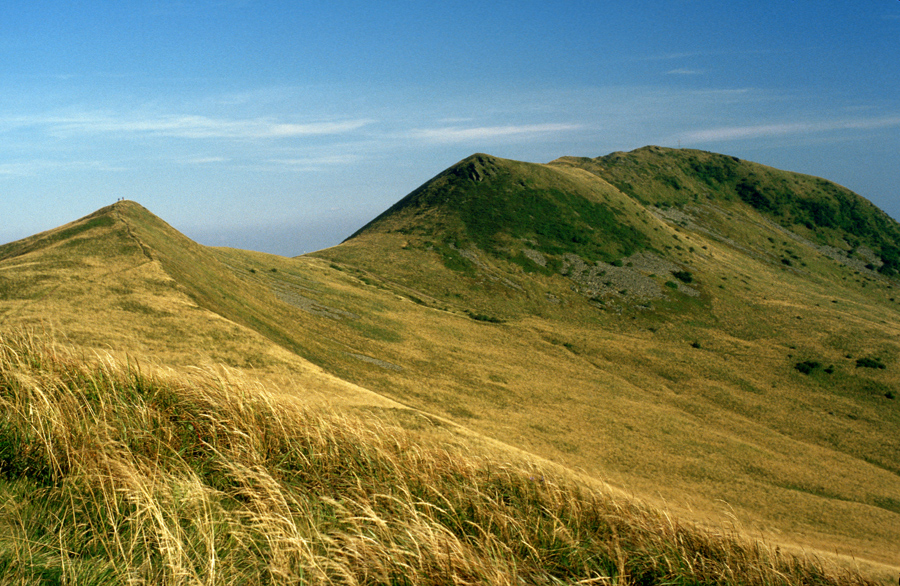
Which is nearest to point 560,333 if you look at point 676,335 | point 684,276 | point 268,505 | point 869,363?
point 676,335

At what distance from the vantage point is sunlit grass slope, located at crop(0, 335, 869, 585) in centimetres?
491

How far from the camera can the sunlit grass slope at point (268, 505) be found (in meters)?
4.91

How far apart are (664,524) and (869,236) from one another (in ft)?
552

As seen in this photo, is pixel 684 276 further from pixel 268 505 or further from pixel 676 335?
pixel 268 505

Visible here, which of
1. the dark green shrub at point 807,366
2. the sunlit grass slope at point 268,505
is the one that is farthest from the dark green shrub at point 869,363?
the sunlit grass slope at point 268,505

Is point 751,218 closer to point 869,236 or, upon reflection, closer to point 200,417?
point 869,236

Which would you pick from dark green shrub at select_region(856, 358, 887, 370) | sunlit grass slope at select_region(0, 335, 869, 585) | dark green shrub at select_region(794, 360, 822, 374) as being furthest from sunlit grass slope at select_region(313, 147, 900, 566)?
sunlit grass slope at select_region(0, 335, 869, 585)

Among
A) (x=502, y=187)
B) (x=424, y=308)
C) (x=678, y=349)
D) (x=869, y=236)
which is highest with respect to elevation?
(x=502, y=187)

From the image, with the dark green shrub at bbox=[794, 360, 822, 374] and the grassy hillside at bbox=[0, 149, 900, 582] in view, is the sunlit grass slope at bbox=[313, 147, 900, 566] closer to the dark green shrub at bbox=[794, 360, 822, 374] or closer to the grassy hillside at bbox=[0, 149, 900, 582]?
the grassy hillside at bbox=[0, 149, 900, 582]

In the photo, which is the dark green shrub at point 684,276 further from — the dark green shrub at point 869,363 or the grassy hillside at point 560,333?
the dark green shrub at point 869,363

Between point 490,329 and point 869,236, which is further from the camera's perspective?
point 869,236

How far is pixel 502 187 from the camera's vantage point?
10369 cm

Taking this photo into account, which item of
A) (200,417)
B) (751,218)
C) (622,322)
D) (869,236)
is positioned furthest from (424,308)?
(869,236)

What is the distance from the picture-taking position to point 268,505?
19.1 feet
